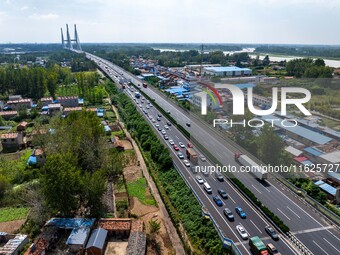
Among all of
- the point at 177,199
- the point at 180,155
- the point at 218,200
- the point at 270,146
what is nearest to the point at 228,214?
the point at 218,200

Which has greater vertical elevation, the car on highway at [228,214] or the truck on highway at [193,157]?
the truck on highway at [193,157]

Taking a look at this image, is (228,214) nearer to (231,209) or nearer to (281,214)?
(231,209)

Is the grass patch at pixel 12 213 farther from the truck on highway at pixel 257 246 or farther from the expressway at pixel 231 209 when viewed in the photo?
the truck on highway at pixel 257 246

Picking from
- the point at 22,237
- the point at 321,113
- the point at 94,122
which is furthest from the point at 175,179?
the point at 321,113

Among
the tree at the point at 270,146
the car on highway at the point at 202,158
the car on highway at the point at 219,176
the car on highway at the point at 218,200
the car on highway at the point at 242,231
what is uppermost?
the tree at the point at 270,146

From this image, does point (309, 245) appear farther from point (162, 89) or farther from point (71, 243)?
point (162, 89)

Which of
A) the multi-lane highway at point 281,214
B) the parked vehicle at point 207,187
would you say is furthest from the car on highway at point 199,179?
the parked vehicle at point 207,187
